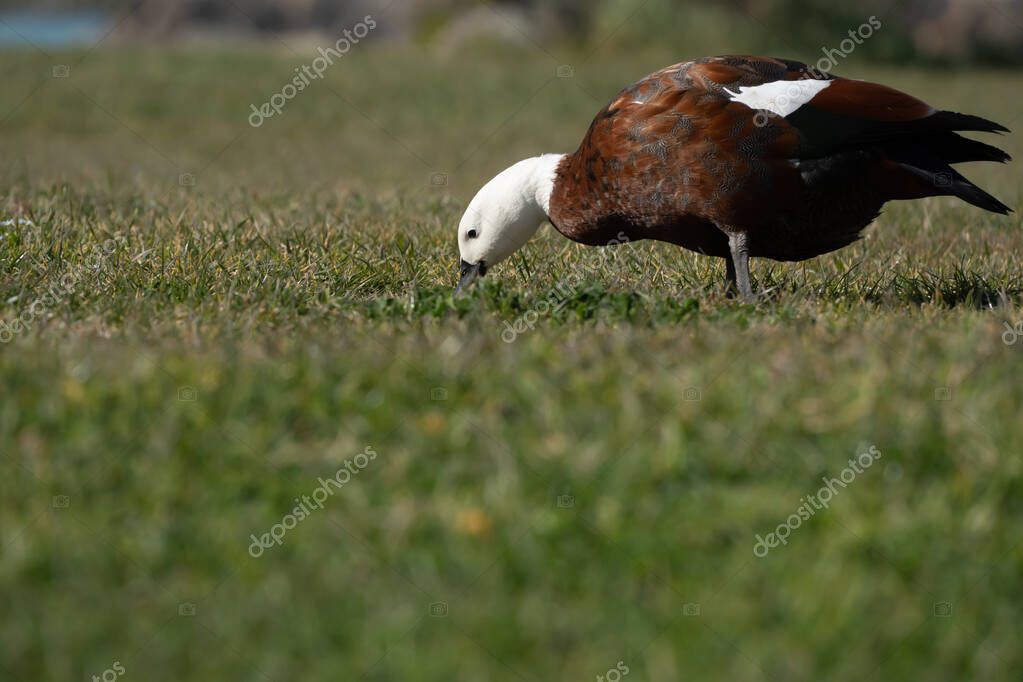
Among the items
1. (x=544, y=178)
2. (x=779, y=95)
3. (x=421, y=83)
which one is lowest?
(x=421, y=83)

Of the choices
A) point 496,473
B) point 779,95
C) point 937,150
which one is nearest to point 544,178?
point 779,95

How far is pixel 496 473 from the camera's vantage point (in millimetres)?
3299

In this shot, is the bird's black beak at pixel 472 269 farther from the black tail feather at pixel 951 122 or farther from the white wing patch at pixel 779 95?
the black tail feather at pixel 951 122

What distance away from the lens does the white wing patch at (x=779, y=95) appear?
489 cm

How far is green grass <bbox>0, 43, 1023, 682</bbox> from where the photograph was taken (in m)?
2.75

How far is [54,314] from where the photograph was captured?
470 cm

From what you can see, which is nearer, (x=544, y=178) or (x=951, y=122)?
(x=951, y=122)

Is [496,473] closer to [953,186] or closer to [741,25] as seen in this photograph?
[953,186]

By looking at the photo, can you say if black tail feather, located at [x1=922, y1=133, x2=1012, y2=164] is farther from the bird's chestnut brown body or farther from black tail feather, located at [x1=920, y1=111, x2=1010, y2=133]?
black tail feather, located at [x1=920, y1=111, x2=1010, y2=133]
